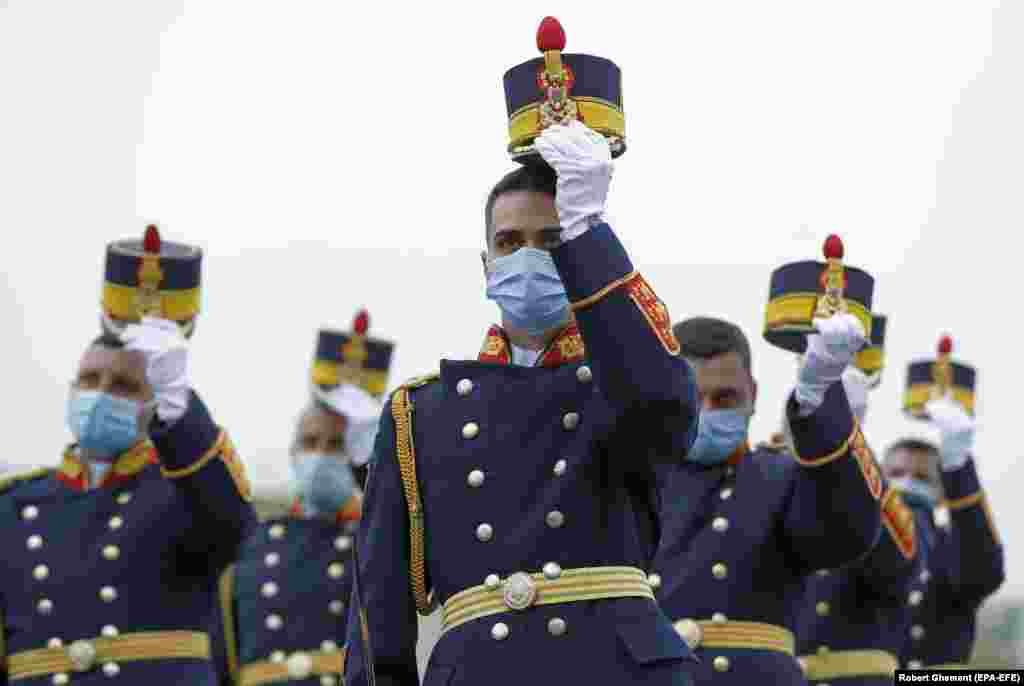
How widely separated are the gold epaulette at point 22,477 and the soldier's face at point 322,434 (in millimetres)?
3159

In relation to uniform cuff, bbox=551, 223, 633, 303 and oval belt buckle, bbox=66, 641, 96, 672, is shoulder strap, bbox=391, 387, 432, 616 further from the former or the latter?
oval belt buckle, bbox=66, 641, 96, 672

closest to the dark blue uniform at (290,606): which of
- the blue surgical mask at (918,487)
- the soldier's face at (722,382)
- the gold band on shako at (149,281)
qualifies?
the gold band on shako at (149,281)

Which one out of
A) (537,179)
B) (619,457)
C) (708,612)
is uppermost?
(537,179)

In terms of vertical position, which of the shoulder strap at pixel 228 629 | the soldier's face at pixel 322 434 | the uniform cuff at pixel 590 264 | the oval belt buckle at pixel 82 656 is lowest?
the shoulder strap at pixel 228 629

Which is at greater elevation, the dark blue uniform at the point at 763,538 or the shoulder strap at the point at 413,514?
the shoulder strap at the point at 413,514

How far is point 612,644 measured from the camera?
457 cm

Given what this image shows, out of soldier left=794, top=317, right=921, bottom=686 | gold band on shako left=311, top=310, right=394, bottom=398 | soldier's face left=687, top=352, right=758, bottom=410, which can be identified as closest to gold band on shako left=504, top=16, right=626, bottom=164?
soldier's face left=687, top=352, right=758, bottom=410

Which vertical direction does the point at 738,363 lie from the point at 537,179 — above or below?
below

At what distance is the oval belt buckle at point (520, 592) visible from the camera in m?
4.63

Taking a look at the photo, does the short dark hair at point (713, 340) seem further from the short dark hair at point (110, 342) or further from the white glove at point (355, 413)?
the white glove at point (355, 413)

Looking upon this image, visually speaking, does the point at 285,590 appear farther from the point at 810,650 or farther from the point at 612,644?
the point at 612,644

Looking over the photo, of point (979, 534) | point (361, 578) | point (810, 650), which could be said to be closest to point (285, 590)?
point (810, 650)

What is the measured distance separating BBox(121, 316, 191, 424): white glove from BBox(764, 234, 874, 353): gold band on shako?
2.41m

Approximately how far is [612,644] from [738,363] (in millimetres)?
2735
